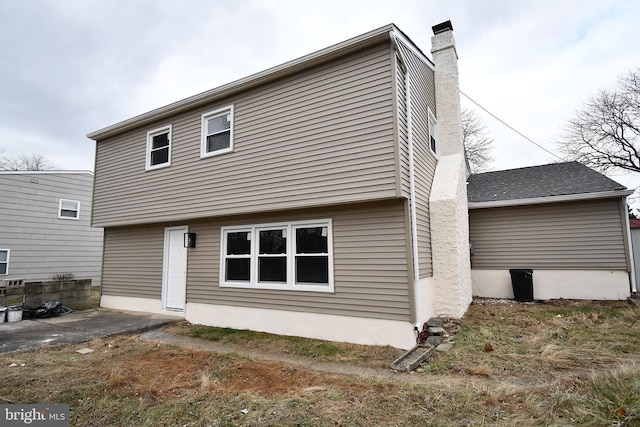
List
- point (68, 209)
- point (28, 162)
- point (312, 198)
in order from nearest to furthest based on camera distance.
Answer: point (312, 198), point (68, 209), point (28, 162)

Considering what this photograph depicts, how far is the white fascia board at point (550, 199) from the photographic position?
26.7ft

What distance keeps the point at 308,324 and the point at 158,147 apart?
6.87 meters

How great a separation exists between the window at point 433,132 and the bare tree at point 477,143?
17.8 m

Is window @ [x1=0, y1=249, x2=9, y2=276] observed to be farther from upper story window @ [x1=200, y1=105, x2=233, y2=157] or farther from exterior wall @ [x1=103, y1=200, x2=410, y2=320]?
upper story window @ [x1=200, y1=105, x2=233, y2=157]

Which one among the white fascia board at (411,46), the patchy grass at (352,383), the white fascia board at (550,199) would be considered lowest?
the patchy grass at (352,383)

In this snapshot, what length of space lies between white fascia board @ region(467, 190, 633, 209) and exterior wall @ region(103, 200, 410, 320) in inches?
207

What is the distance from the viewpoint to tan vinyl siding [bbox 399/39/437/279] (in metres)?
6.55

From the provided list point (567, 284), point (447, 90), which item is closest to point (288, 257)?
point (447, 90)

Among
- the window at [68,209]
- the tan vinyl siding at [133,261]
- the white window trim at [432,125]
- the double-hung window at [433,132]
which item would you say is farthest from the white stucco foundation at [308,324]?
the window at [68,209]

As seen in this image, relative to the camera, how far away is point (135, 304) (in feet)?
31.6

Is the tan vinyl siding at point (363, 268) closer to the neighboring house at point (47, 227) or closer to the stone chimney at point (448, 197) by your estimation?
the stone chimney at point (448, 197)

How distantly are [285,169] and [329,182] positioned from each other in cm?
117

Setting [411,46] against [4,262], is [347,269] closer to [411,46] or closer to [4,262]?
[411,46]

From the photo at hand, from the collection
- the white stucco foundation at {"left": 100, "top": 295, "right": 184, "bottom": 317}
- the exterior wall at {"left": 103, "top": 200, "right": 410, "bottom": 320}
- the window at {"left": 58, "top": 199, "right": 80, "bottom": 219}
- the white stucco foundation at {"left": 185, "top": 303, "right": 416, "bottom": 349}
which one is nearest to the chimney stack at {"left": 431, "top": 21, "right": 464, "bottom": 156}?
the exterior wall at {"left": 103, "top": 200, "right": 410, "bottom": 320}
